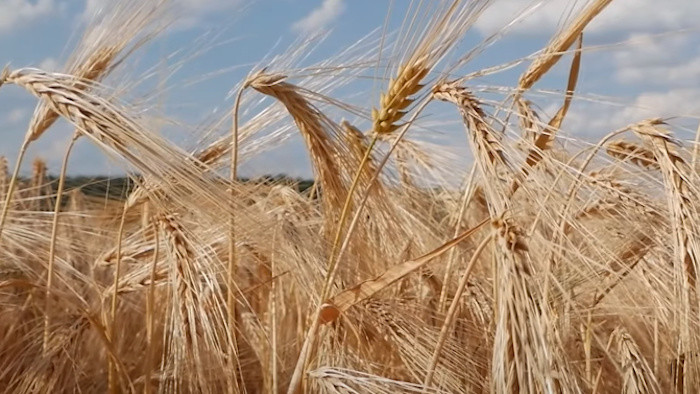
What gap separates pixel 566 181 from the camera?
7.45ft

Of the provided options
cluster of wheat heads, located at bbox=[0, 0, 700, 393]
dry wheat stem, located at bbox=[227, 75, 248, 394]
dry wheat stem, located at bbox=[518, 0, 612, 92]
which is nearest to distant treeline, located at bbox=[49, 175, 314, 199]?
cluster of wheat heads, located at bbox=[0, 0, 700, 393]

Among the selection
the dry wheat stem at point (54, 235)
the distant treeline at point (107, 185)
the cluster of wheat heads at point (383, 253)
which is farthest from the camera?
the distant treeline at point (107, 185)

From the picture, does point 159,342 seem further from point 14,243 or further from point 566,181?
point 566,181

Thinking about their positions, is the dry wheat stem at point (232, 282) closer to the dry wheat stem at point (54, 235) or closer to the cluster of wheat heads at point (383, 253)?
the cluster of wheat heads at point (383, 253)

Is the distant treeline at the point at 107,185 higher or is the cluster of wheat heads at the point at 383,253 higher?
the distant treeline at the point at 107,185

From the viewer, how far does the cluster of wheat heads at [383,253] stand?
1716 mm

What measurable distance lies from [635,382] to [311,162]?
85 cm

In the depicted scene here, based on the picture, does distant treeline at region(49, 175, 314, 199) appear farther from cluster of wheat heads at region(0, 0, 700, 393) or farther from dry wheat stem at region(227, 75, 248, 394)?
dry wheat stem at region(227, 75, 248, 394)

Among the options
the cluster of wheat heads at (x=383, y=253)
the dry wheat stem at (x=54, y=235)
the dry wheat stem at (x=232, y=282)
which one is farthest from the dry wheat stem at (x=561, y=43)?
the dry wheat stem at (x=54, y=235)

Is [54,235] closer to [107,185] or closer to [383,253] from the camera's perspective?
[107,185]

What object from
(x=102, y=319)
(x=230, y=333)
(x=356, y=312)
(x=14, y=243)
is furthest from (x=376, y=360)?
(x=14, y=243)

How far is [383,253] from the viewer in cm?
230

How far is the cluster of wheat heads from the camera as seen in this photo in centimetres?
172

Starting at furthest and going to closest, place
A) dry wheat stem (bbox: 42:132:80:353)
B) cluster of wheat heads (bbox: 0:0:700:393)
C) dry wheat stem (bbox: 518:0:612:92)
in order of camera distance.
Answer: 1. dry wheat stem (bbox: 42:132:80:353)
2. dry wheat stem (bbox: 518:0:612:92)
3. cluster of wheat heads (bbox: 0:0:700:393)
